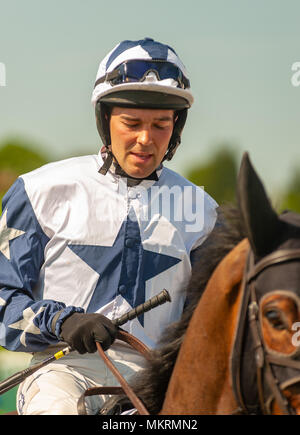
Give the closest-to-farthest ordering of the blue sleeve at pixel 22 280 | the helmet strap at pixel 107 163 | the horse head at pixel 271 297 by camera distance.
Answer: the horse head at pixel 271 297 < the blue sleeve at pixel 22 280 < the helmet strap at pixel 107 163

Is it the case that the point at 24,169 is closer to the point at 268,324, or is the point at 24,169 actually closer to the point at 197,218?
the point at 197,218

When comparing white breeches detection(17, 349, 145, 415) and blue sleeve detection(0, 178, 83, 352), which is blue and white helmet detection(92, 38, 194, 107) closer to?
blue sleeve detection(0, 178, 83, 352)

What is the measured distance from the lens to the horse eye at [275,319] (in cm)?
225

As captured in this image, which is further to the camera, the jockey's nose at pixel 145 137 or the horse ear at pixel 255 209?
the jockey's nose at pixel 145 137

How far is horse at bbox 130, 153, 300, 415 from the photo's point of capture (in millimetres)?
2258

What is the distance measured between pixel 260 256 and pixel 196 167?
70.3 feet

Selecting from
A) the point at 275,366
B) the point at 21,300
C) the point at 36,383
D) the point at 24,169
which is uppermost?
the point at 275,366

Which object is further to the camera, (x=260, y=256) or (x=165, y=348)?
(x=165, y=348)

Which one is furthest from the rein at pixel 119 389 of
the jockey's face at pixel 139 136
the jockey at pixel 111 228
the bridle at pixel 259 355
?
the jockey's face at pixel 139 136

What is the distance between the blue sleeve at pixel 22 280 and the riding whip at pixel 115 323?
0.09 meters

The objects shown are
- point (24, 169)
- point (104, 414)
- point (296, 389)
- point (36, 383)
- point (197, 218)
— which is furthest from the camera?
point (24, 169)

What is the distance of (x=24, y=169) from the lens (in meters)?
23.3

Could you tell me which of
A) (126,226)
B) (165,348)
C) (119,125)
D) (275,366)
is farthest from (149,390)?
(119,125)

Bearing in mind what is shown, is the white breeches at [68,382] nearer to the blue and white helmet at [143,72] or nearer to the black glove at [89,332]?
the black glove at [89,332]
